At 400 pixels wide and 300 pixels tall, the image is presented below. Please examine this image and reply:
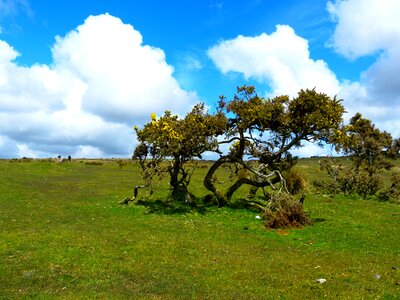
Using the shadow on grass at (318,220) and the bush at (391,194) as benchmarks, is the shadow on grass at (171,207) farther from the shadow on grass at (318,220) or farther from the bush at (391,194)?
the bush at (391,194)

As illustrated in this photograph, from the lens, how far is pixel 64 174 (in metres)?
68.8

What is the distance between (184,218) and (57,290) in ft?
56.1

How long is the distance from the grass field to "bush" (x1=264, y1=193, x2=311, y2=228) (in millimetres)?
936

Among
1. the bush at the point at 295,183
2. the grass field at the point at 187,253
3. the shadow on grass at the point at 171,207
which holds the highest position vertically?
the bush at the point at 295,183

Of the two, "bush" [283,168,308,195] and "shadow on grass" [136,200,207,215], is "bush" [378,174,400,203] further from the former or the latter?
"shadow on grass" [136,200,207,215]

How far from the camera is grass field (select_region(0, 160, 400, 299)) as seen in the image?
16.1 meters

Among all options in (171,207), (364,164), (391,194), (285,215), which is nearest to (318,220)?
(285,215)

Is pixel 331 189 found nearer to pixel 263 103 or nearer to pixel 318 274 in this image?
pixel 263 103

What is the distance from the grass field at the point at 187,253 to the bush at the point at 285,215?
94 cm

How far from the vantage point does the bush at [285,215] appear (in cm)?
2962

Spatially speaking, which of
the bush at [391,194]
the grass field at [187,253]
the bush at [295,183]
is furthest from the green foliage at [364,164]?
the grass field at [187,253]

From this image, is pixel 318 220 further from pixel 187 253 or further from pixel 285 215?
pixel 187 253

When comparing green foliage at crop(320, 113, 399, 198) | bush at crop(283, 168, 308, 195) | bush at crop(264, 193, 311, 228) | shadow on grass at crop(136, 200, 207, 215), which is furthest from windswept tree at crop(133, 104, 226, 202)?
green foliage at crop(320, 113, 399, 198)

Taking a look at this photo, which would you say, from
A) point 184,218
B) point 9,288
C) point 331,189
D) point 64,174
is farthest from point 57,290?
point 64,174
